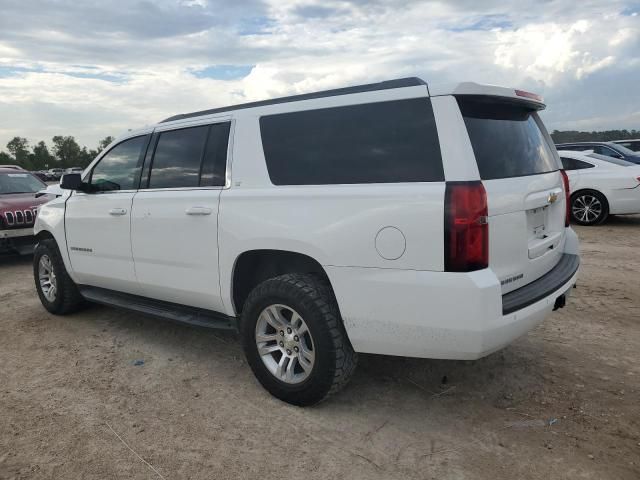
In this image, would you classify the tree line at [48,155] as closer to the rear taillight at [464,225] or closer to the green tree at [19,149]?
the green tree at [19,149]

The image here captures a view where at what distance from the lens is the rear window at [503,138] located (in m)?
2.87

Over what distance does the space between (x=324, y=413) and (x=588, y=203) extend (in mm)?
9177

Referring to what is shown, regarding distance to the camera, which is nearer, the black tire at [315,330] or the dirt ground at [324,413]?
the dirt ground at [324,413]

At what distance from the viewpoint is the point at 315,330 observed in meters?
3.13

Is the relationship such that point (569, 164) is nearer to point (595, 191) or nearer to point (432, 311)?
point (595, 191)

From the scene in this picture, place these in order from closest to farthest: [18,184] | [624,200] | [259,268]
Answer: [259,268], [18,184], [624,200]

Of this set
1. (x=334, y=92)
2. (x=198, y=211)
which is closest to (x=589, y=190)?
(x=334, y=92)

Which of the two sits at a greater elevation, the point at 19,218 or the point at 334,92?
the point at 334,92

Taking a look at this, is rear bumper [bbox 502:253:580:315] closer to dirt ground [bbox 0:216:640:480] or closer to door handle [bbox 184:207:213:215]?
dirt ground [bbox 0:216:640:480]

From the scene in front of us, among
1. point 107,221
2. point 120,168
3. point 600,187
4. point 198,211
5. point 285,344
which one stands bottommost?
point 285,344

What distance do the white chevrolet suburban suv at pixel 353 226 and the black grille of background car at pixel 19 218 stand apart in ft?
17.3


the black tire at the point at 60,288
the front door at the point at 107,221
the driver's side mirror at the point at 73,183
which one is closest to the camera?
the front door at the point at 107,221

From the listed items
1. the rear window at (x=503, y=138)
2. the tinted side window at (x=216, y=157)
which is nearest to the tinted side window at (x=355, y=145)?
the rear window at (x=503, y=138)

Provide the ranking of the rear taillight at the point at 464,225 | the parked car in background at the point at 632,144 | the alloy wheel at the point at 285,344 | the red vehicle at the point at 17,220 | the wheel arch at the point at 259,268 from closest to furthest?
the rear taillight at the point at 464,225
the alloy wheel at the point at 285,344
the wheel arch at the point at 259,268
the red vehicle at the point at 17,220
the parked car in background at the point at 632,144
